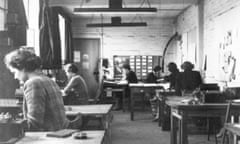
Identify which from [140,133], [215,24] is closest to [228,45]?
[215,24]

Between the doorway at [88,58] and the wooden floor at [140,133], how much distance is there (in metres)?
4.70

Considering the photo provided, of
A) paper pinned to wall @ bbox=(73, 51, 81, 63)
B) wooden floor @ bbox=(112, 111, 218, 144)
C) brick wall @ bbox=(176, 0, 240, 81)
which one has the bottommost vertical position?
wooden floor @ bbox=(112, 111, 218, 144)

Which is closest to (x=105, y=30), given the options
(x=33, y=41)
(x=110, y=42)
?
(x=110, y=42)

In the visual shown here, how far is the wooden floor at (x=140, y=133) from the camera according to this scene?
7230 mm

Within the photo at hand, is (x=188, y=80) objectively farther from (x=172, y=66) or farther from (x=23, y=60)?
(x=23, y=60)

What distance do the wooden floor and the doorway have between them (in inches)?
185

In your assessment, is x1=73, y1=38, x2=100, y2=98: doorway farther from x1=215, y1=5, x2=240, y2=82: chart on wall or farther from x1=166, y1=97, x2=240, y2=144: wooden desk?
x1=166, y1=97, x2=240, y2=144: wooden desk

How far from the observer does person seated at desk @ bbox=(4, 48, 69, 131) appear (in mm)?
3453

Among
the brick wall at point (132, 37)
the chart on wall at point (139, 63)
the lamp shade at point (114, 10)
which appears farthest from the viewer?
the brick wall at point (132, 37)

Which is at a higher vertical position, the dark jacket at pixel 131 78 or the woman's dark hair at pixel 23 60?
the woman's dark hair at pixel 23 60

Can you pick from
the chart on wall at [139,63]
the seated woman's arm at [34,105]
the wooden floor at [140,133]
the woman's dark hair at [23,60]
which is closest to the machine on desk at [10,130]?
the seated woman's arm at [34,105]

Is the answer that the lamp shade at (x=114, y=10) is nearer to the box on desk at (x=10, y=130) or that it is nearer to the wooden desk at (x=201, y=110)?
the wooden desk at (x=201, y=110)

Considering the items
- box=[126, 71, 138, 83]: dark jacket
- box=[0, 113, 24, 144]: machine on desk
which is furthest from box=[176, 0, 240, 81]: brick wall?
box=[0, 113, 24, 144]: machine on desk

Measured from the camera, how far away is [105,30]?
1509 cm
